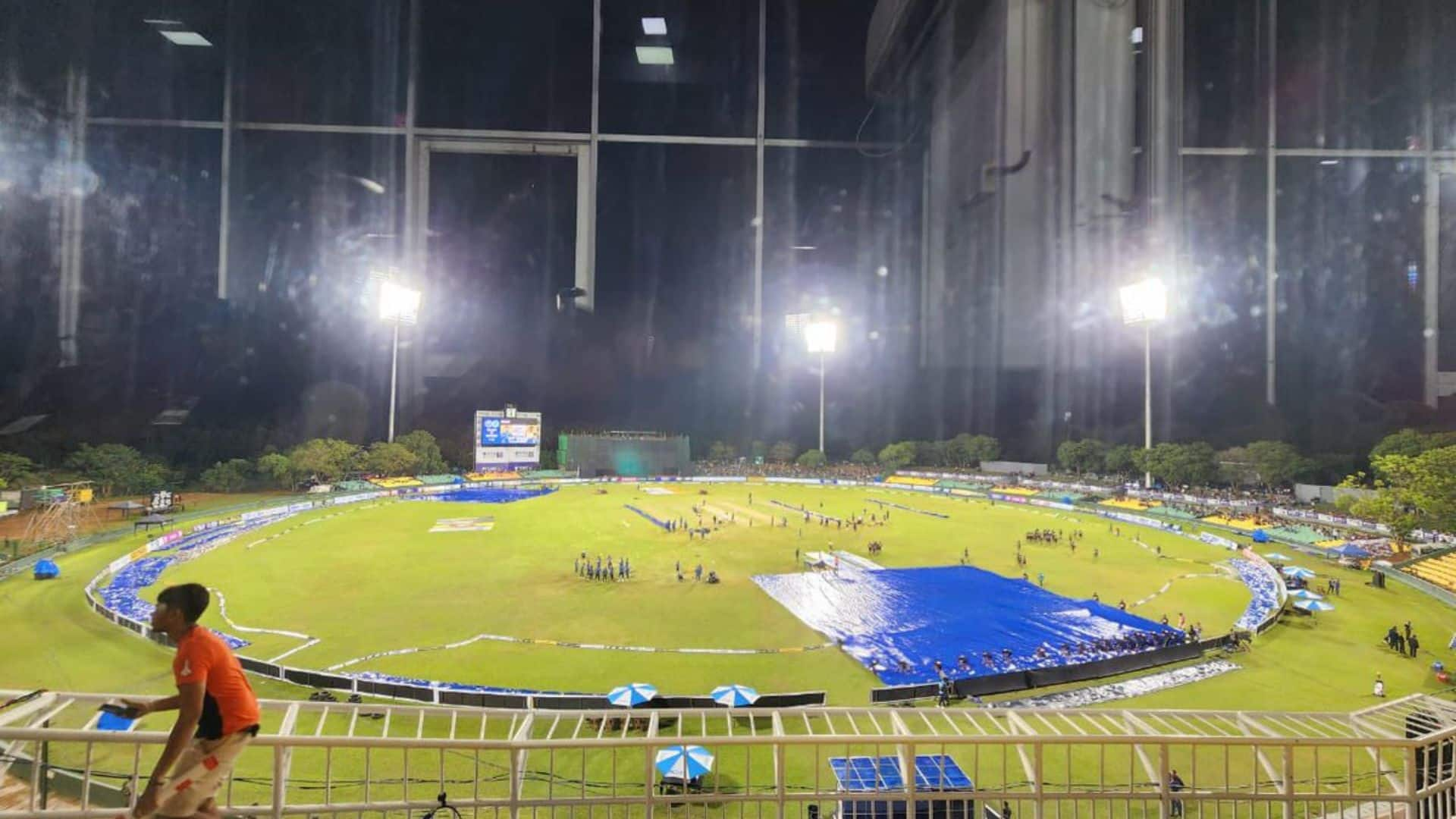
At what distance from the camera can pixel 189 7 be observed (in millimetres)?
22094

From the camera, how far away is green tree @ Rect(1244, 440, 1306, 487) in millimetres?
31594

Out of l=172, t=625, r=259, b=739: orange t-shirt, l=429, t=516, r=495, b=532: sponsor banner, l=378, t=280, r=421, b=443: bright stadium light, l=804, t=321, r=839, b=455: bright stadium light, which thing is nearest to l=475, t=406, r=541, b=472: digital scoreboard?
l=378, t=280, r=421, b=443: bright stadium light

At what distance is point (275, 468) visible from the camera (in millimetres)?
35781

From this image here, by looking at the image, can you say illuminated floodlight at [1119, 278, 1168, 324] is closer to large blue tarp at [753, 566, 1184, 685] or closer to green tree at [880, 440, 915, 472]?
large blue tarp at [753, 566, 1184, 685]

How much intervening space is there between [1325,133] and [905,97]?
49.1 ft

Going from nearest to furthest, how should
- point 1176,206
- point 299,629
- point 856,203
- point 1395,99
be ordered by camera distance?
point 299,629
point 1395,99
point 1176,206
point 856,203

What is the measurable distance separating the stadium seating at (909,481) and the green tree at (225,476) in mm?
42682

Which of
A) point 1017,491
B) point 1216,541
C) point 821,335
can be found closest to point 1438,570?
point 1216,541

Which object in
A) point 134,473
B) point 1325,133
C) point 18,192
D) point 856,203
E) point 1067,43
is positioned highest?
point 856,203

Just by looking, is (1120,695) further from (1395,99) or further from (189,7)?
(189,7)

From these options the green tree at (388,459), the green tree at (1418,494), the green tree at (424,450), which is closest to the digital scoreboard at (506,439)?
the green tree at (424,450)

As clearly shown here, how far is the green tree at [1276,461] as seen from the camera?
31594 mm

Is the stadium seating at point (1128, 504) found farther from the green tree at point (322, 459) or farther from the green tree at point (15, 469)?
the green tree at point (15, 469)

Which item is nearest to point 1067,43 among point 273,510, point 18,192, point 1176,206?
point 1176,206
